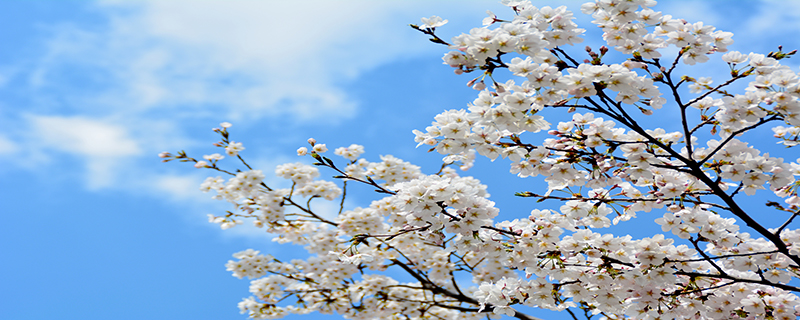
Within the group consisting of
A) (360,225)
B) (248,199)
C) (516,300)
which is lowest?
(516,300)

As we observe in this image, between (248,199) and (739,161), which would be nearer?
(739,161)

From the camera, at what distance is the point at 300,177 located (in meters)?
6.45

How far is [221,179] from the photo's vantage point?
671 cm

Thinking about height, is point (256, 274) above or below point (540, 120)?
above

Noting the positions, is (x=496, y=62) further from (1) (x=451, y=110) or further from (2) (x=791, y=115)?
(2) (x=791, y=115)

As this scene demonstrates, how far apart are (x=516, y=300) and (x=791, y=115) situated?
2484 millimetres

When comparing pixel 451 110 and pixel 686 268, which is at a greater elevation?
pixel 451 110

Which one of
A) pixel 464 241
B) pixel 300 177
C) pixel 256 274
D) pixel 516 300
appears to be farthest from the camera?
pixel 256 274

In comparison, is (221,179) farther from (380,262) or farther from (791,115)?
(791,115)

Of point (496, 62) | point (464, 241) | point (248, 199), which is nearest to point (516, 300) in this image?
point (464, 241)

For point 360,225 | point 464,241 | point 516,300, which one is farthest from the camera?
point 360,225

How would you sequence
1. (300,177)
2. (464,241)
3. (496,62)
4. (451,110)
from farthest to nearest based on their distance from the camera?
(300,177), (464,241), (451,110), (496,62)

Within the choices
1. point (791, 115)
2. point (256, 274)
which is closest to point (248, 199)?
point (256, 274)

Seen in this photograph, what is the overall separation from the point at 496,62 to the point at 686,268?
2.57 m
